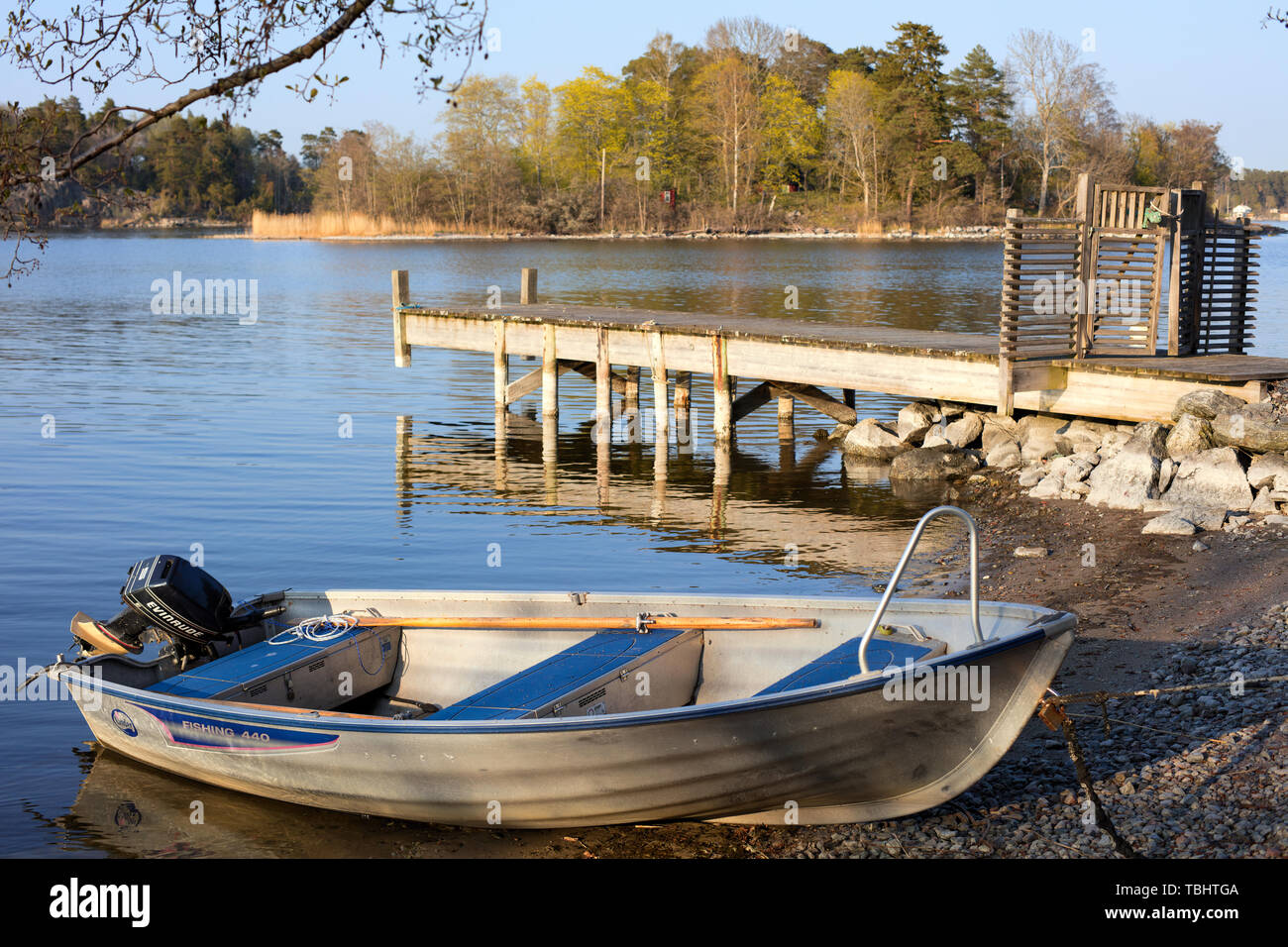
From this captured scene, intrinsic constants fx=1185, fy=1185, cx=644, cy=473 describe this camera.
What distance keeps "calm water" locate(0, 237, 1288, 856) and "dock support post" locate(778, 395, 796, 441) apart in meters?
0.22

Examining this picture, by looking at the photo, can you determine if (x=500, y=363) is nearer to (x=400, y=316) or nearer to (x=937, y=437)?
(x=400, y=316)

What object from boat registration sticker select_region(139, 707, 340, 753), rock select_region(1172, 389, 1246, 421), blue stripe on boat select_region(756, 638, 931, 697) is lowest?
boat registration sticker select_region(139, 707, 340, 753)

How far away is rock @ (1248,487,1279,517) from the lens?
12.6m

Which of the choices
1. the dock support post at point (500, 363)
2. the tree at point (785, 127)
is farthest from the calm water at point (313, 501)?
the tree at point (785, 127)

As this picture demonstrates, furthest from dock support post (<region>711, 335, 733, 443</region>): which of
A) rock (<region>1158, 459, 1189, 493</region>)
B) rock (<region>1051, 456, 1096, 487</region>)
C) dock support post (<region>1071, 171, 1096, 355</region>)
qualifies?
rock (<region>1158, 459, 1189, 493</region>)

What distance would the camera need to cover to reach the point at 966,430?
17219 mm

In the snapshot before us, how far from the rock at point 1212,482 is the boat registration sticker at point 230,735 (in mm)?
9897

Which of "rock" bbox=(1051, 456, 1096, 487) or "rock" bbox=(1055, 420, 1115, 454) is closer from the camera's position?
"rock" bbox=(1051, 456, 1096, 487)

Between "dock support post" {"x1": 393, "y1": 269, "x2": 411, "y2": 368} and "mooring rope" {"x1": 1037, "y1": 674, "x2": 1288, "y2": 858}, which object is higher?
"dock support post" {"x1": 393, "y1": 269, "x2": 411, "y2": 368}

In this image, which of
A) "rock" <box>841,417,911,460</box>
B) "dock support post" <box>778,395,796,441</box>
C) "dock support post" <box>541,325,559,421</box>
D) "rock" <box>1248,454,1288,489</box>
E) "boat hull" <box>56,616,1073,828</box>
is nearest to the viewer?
"boat hull" <box>56,616,1073,828</box>

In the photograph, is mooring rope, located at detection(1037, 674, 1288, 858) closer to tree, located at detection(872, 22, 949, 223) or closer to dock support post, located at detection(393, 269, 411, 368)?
dock support post, located at detection(393, 269, 411, 368)

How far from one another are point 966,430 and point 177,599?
472 inches

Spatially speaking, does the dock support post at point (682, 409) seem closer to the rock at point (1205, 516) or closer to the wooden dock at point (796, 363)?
the wooden dock at point (796, 363)
